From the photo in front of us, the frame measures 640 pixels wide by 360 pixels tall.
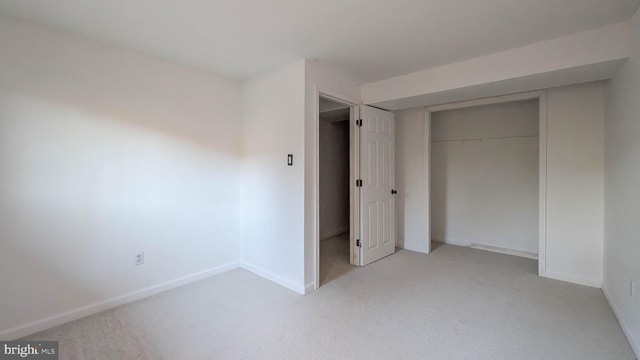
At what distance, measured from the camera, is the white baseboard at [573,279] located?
2943 millimetres

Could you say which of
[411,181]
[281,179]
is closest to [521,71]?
[411,181]

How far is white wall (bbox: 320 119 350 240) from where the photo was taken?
5.33 m

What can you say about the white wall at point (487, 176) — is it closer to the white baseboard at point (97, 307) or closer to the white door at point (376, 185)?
the white door at point (376, 185)

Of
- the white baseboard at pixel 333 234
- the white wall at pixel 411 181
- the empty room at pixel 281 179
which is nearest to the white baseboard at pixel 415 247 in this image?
the white wall at pixel 411 181

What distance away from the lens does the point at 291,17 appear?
6.79ft

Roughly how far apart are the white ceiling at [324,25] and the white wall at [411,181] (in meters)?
1.55

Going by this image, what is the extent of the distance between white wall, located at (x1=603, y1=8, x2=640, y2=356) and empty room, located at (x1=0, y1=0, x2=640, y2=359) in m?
0.03

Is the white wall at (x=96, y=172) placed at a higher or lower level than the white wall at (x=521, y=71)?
lower

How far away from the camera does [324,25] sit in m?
2.17

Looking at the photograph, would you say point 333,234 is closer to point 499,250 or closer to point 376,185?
point 376,185

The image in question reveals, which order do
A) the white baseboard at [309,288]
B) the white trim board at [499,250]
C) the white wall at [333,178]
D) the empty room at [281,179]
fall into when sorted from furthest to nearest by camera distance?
the white wall at [333,178] → the white trim board at [499,250] → the white baseboard at [309,288] → the empty room at [281,179]

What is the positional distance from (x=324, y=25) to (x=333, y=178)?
3620 millimetres

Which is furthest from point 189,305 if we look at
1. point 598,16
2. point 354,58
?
point 598,16

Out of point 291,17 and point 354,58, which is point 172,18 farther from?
point 354,58
